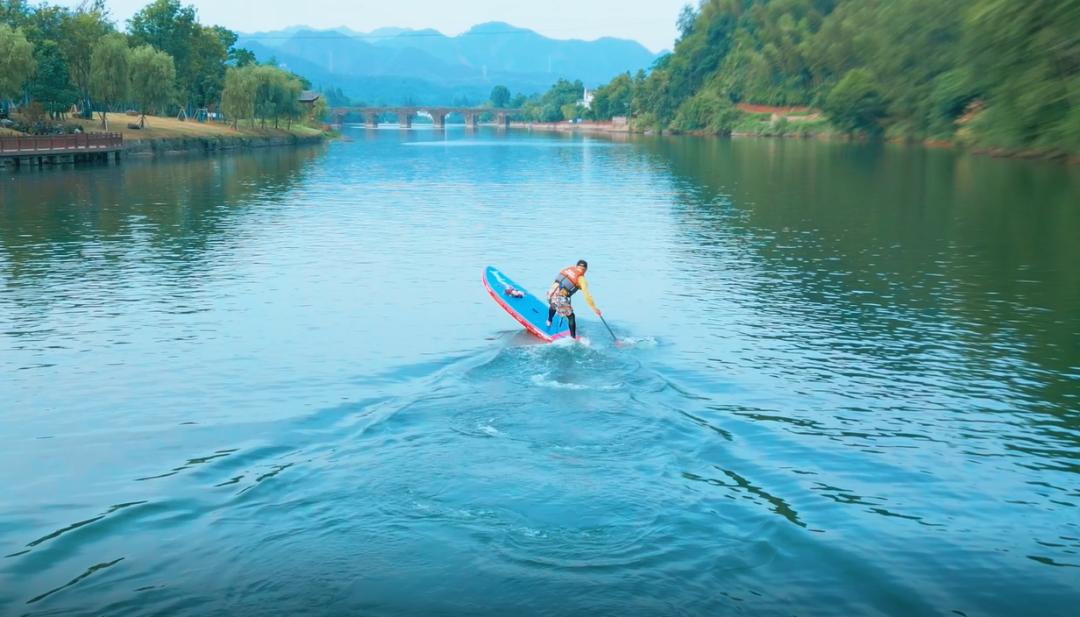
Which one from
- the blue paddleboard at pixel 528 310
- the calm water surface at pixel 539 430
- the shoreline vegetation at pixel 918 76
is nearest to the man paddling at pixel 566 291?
the blue paddleboard at pixel 528 310

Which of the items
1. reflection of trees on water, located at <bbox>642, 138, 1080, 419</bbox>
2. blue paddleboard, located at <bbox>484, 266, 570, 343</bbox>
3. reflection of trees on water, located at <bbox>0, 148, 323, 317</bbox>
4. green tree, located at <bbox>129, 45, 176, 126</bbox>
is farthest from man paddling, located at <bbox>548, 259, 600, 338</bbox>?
green tree, located at <bbox>129, 45, 176, 126</bbox>

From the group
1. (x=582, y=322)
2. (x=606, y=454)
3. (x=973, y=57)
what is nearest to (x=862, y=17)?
(x=973, y=57)

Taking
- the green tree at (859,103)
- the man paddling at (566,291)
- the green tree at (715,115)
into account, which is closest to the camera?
the man paddling at (566,291)

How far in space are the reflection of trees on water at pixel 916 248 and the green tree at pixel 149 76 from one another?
6844 cm

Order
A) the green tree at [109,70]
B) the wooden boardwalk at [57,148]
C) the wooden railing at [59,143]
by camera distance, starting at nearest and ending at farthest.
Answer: the wooden railing at [59,143] < the wooden boardwalk at [57,148] < the green tree at [109,70]

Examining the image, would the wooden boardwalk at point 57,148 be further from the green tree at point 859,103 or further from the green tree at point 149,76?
the green tree at point 859,103

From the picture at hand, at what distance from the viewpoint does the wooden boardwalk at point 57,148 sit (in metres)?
81.2

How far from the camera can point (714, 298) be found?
32188 millimetres

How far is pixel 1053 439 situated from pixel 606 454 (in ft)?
29.1

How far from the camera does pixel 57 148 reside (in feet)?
286

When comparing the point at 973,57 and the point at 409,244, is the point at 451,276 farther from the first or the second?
the point at 973,57

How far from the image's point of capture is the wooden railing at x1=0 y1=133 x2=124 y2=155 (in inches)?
3187

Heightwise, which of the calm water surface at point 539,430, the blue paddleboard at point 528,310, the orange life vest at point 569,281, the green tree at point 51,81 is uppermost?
the green tree at point 51,81

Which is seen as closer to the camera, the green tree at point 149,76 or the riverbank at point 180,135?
the riverbank at point 180,135
